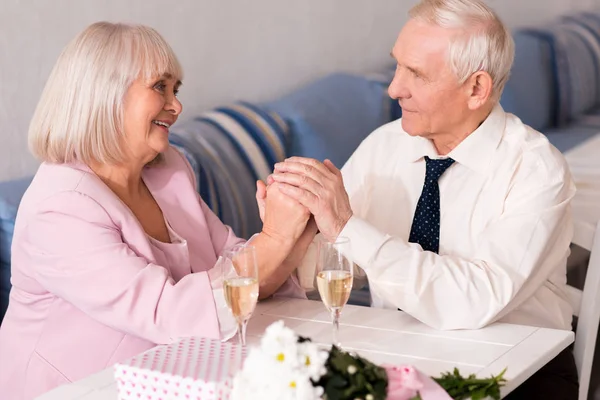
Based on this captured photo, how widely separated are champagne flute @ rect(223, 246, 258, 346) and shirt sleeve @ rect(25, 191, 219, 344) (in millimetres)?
191

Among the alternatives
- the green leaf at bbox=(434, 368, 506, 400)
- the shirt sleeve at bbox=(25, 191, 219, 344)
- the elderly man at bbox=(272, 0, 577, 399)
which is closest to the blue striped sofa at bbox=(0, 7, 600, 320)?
the shirt sleeve at bbox=(25, 191, 219, 344)

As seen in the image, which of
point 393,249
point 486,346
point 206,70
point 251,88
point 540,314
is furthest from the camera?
point 251,88

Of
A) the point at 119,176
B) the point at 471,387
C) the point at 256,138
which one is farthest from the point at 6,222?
the point at 471,387

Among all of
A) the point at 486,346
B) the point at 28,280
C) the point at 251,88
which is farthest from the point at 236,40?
the point at 486,346

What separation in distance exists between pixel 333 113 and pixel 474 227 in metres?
1.33

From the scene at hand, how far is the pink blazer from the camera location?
1.70 meters

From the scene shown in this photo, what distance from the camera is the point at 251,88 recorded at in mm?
3207

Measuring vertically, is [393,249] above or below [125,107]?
below

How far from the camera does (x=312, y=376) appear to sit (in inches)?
43.9

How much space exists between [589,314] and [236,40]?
1.56 meters

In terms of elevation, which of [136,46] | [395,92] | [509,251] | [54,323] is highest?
[136,46]

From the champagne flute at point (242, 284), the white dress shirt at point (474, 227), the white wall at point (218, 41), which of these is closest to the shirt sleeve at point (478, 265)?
the white dress shirt at point (474, 227)

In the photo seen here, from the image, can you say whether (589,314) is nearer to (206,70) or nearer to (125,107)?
(125,107)

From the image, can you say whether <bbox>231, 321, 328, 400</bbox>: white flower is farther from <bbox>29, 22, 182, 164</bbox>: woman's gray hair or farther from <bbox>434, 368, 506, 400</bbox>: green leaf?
<bbox>29, 22, 182, 164</bbox>: woman's gray hair
